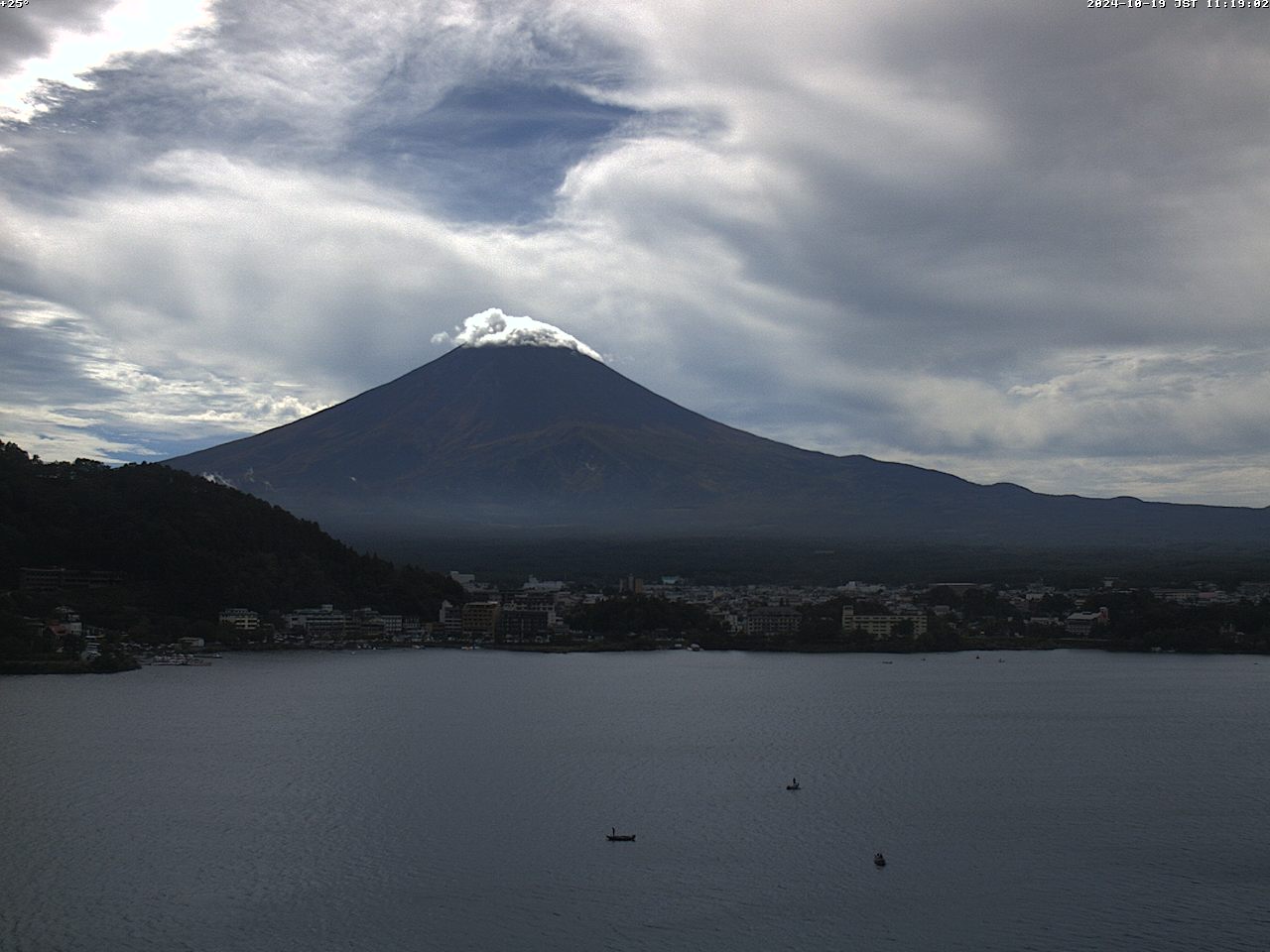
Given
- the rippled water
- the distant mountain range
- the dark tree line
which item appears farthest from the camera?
the distant mountain range

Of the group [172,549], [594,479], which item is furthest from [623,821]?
[594,479]

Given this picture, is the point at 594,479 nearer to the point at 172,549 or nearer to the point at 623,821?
the point at 172,549

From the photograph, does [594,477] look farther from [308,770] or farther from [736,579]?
[308,770]

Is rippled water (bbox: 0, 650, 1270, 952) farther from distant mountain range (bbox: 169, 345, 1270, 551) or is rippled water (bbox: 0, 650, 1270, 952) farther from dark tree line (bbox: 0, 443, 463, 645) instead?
distant mountain range (bbox: 169, 345, 1270, 551)

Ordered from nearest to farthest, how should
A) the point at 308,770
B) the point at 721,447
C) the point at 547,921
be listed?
the point at 547,921 < the point at 308,770 < the point at 721,447

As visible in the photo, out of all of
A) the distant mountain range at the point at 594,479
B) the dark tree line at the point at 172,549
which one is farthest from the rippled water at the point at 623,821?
the distant mountain range at the point at 594,479

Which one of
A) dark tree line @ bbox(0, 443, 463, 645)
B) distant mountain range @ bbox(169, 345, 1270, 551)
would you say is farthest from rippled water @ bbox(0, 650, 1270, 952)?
distant mountain range @ bbox(169, 345, 1270, 551)

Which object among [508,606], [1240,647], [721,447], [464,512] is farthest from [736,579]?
[721,447]

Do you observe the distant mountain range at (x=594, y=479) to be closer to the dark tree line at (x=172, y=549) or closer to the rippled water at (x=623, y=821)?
the dark tree line at (x=172, y=549)
